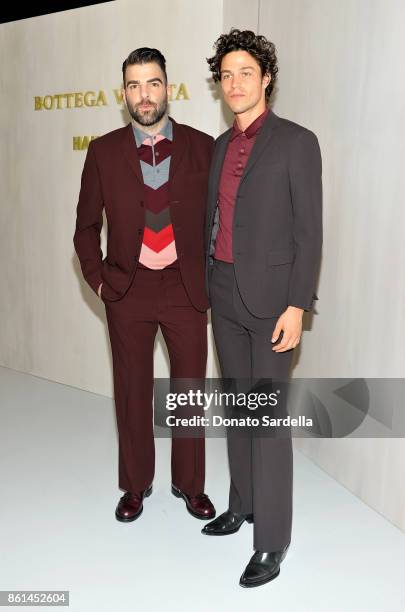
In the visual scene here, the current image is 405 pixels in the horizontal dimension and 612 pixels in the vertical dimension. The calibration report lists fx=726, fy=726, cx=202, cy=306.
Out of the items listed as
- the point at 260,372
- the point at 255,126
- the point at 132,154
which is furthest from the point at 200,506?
the point at 255,126

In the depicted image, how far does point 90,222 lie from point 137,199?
0.33 meters

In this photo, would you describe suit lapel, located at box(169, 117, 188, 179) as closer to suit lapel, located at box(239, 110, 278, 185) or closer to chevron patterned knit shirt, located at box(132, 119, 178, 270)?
chevron patterned knit shirt, located at box(132, 119, 178, 270)

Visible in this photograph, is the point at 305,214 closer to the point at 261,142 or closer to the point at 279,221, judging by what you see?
the point at 279,221

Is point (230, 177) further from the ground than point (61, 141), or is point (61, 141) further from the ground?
point (61, 141)

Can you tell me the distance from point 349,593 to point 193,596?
0.58 metres

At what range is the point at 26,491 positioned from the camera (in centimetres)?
351

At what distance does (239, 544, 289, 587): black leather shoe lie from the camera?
270 centimetres

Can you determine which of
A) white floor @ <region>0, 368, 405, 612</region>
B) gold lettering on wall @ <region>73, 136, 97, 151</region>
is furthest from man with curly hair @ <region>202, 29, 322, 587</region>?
gold lettering on wall @ <region>73, 136, 97, 151</region>

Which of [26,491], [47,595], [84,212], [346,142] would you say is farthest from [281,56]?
[47,595]

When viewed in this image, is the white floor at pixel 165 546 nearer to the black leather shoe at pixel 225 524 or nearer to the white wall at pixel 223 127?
the black leather shoe at pixel 225 524

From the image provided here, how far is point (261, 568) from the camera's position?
2721 millimetres

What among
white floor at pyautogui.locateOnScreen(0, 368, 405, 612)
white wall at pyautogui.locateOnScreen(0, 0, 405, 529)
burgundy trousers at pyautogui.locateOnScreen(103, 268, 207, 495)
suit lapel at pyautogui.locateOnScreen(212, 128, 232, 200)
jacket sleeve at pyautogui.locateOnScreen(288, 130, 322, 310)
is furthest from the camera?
white wall at pyautogui.locateOnScreen(0, 0, 405, 529)

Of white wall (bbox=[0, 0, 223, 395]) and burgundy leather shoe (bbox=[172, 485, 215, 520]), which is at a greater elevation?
white wall (bbox=[0, 0, 223, 395])

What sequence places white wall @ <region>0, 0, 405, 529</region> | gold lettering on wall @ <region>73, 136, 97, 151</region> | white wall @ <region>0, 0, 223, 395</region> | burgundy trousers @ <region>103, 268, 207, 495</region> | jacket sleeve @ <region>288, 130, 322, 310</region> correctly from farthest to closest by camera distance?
gold lettering on wall @ <region>73, 136, 97, 151</region>, white wall @ <region>0, 0, 223, 395</region>, white wall @ <region>0, 0, 405, 529</region>, burgundy trousers @ <region>103, 268, 207, 495</region>, jacket sleeve @ <region>288, 130, 322, 310</region>
